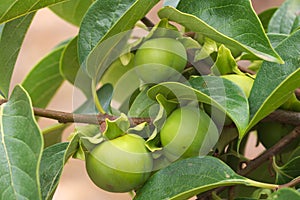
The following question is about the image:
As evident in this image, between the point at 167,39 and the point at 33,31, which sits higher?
the point at 167,39

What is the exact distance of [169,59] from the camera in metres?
0.45

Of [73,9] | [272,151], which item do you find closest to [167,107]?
[272,151]

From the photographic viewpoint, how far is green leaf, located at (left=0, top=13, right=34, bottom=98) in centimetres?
51

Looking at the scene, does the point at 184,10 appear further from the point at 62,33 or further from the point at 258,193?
the point at 62,33

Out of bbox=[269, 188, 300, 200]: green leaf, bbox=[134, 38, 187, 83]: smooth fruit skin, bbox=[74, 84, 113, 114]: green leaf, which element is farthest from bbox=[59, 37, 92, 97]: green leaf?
bbox=[269, 188, 300, 200]: green leaf

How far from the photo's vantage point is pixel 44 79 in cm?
69

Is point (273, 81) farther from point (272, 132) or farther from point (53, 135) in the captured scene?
point (53, 135)

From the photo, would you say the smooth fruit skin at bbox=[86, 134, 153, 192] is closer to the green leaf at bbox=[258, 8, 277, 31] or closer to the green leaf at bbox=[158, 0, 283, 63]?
the green leaf at bbox=[158, 0, 283, 63]

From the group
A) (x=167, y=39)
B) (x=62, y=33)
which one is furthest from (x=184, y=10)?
(x=62, y=33)

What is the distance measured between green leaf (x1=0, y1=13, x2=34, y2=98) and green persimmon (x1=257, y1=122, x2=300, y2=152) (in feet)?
0.75

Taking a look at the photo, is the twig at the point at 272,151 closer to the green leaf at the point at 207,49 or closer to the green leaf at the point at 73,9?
the green leaf at the point at 207,49

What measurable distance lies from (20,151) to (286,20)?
12.8 inches

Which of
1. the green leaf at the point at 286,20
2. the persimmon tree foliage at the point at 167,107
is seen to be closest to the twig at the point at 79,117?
the persimmon tree foliage at the point at 167,107

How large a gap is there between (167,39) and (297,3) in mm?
215
